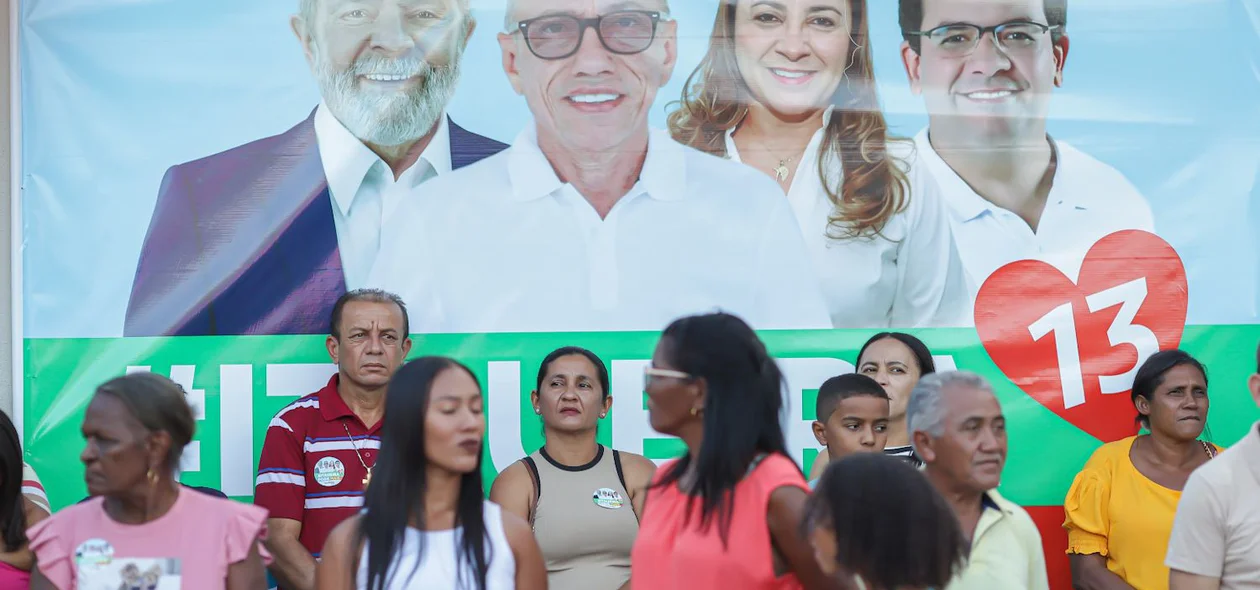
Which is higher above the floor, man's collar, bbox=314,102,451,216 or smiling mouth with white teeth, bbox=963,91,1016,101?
smiling mouth with white teeth, bbox=963,91,1016,101

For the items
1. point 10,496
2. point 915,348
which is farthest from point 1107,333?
point 10,496

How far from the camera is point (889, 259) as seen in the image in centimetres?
433

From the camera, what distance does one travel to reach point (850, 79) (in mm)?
4340

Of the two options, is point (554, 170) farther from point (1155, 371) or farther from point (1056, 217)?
point (1155, 371)

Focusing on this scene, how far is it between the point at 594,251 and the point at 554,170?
32 cm

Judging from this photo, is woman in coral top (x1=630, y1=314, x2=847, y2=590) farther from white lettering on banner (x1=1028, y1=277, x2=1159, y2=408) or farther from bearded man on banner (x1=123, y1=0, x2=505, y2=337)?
white lettering on banner (x1=1028, y1=277, x2=1159, y2=408)

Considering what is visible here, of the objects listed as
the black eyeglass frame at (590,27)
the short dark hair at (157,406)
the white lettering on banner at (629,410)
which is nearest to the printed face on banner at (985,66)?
the black eyeglass frame at (590,27)

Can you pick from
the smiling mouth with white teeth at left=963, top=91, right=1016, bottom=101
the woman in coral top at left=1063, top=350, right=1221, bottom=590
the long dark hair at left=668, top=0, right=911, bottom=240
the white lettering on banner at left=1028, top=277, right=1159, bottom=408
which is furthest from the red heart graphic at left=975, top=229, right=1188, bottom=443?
the smiling mouth with white teeth at left=963, top=91, right=1016, bottom=101

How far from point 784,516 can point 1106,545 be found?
2206mm

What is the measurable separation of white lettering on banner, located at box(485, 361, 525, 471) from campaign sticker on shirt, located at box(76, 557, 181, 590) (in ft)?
5.74

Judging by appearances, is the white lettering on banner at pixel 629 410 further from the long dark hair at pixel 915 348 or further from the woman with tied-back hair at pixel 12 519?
the woman with tied-back hair at pixel 12 519

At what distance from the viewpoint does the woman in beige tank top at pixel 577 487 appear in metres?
3.55

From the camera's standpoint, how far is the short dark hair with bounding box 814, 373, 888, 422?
3.68 meters

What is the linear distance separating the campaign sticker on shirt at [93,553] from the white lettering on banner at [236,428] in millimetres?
1607
